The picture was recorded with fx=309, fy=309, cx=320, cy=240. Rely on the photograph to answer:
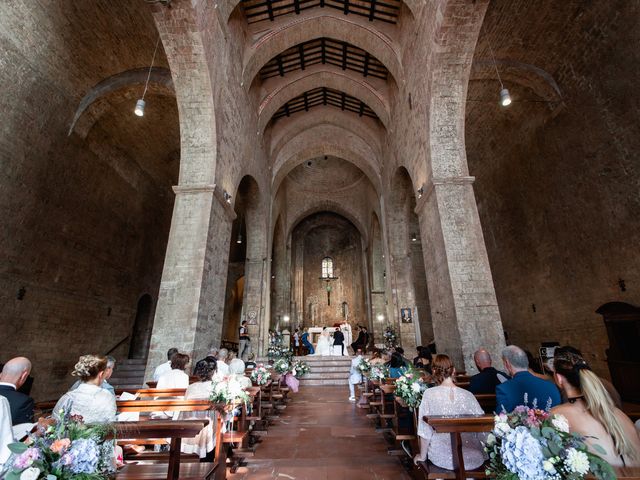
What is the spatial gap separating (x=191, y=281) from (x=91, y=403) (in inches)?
171

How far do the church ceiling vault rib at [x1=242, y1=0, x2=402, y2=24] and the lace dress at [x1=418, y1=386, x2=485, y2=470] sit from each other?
10.0 m

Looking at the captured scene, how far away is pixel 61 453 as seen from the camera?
1.39 m

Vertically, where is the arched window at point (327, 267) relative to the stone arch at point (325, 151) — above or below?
below

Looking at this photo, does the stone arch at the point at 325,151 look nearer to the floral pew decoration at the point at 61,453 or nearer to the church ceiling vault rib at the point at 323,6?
the church ceiling vault rib at the point at 323,6

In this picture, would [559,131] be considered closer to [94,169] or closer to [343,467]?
[343,467]

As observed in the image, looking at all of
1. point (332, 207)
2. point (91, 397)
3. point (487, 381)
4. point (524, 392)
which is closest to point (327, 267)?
point (332, 207)

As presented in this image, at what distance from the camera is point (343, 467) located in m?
3.24

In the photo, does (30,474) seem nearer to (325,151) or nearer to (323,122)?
(323,122)

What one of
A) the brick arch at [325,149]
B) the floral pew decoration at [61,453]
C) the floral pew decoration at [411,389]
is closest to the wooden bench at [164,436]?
the floral pew decoration at [61,453]

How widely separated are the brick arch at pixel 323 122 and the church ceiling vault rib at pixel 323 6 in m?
4.26

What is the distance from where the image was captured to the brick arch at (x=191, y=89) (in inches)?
241

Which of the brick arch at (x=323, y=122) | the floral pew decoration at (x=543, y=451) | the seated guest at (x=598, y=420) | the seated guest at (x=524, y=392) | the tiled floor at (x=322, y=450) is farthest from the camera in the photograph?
the brick arch at (x=323, y=122)

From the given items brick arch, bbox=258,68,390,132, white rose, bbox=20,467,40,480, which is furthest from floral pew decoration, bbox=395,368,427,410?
brick arch, bbox=258,68,390,132

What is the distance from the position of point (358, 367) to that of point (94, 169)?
975cm
